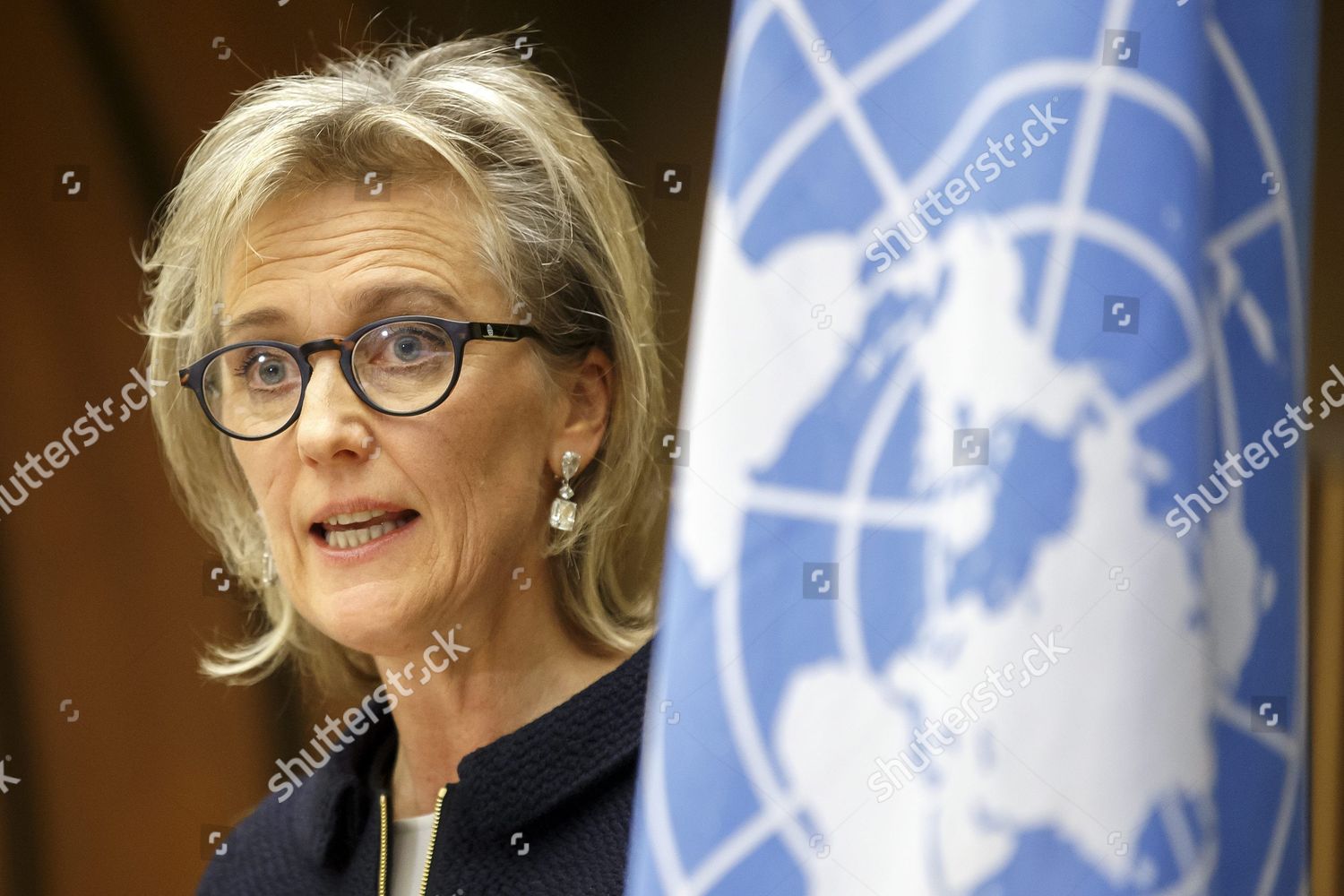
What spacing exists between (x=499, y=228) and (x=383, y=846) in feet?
1.28

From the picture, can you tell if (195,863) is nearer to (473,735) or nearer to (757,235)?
(473,735)

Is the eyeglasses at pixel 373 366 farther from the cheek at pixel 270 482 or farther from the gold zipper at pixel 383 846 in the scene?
the gold zipper at pixel 383 846

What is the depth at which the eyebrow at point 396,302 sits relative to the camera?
0.76 m

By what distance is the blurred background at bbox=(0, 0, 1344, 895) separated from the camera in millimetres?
1028

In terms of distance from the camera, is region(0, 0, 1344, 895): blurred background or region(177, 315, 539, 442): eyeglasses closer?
region(177, 315, 539, 442): eyeglasses

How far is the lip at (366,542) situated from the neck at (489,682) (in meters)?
0.08

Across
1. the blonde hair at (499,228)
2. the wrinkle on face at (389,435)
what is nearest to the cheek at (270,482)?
the wrinkle on face at (389,435)

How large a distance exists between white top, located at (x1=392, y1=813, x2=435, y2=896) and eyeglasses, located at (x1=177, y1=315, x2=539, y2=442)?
266mm

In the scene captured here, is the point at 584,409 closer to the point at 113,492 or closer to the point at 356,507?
the point at 356,507

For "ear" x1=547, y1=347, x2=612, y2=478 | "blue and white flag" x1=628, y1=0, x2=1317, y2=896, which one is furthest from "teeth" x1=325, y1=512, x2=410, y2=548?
"blue and white flag" x1=628, y1=0, x2=1317, y2=896

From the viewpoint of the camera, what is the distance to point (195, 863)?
1.05 m

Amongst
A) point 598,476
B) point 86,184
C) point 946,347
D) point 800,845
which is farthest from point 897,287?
point 86,184

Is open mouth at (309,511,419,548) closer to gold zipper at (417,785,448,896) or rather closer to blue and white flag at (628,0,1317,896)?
gold zipper at (417,785,448,896)

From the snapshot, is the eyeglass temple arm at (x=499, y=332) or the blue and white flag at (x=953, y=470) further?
the eyeglass temple arm at (x=499, y=332)
